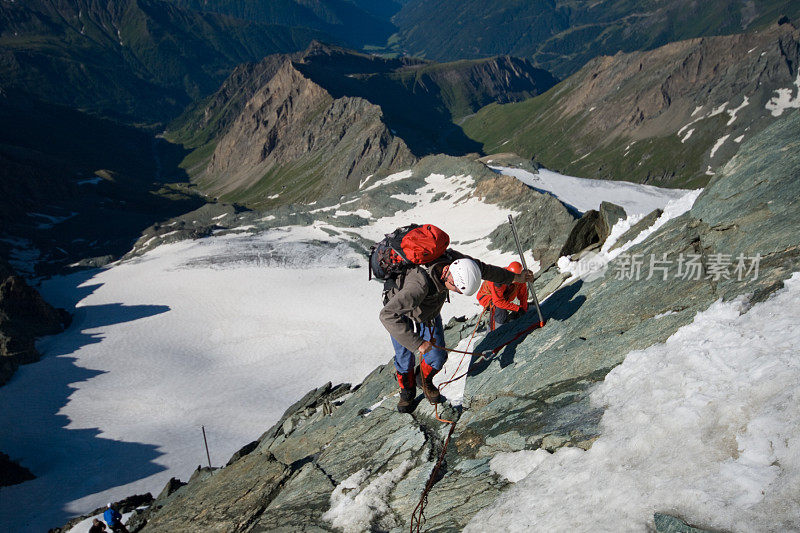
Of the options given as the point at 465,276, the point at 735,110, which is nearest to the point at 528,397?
the point at 465,276

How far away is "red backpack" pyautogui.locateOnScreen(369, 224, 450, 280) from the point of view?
7574 millimetres

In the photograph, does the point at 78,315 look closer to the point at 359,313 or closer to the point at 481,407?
the point at 359,313

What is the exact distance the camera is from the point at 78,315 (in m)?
44.4

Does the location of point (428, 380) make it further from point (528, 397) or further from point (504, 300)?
point (504, 300)

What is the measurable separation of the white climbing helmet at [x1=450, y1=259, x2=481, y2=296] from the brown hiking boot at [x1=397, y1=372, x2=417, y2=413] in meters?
2.92

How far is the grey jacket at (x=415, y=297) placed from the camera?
744 centimetres

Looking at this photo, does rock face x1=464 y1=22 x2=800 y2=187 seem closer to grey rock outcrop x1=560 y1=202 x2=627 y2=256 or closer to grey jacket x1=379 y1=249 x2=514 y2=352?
grey rock outcrop x1=560 y1=202 x2=627 y2=256

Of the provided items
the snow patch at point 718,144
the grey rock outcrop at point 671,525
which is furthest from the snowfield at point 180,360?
the snow patch at point 718,144

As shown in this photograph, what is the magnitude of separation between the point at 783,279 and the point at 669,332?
1.53 meters

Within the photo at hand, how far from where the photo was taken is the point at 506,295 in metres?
11.6

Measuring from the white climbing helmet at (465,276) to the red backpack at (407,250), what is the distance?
1.35 ft

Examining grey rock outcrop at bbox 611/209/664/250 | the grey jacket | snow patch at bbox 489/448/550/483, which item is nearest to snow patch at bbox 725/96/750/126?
grey rock outcrop at bbox 611/209/664/250

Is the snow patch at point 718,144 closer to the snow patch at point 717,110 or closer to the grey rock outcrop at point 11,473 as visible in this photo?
the snow patch at point 717,110

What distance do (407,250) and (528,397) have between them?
319cm
